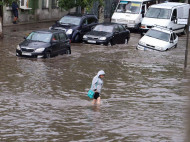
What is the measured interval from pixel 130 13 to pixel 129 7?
0.65m

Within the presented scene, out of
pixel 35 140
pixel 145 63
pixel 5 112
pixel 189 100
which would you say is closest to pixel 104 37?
pixel 145 63

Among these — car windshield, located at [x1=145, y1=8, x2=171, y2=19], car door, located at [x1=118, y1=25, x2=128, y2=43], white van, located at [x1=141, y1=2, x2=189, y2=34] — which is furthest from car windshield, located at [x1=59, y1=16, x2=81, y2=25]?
car windshield, located at [x1=145, y1=8, x2=171, y2=19]

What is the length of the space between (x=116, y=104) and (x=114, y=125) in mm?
2907

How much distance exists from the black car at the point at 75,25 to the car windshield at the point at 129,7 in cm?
734

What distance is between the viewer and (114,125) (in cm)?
1436

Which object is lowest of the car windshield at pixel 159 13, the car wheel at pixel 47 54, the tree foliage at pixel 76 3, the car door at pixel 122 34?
the car wheel at pixel 47 54

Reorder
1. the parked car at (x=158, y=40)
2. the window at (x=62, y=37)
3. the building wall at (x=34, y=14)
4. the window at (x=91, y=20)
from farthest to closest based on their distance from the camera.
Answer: the building wall at (x=34, y=14), the window at (x=91, y=20), the parked car at (x=158, y=40), the window at (x=62, y=37)

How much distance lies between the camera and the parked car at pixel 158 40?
3134cm

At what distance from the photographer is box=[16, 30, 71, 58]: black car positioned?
25328mm

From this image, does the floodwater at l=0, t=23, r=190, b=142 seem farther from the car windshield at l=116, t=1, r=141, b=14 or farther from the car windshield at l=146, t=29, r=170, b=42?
the car windshield at l=116, t=1, r=141, b=14

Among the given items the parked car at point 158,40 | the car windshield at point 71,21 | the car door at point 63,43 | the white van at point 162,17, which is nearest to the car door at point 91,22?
the car windshield at point 71,21

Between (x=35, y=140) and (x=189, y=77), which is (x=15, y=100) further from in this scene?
(x=189, y=77)

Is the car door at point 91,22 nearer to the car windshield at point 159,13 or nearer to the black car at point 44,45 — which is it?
the car windshield at point 159,13

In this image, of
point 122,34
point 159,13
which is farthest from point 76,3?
point 122,34
